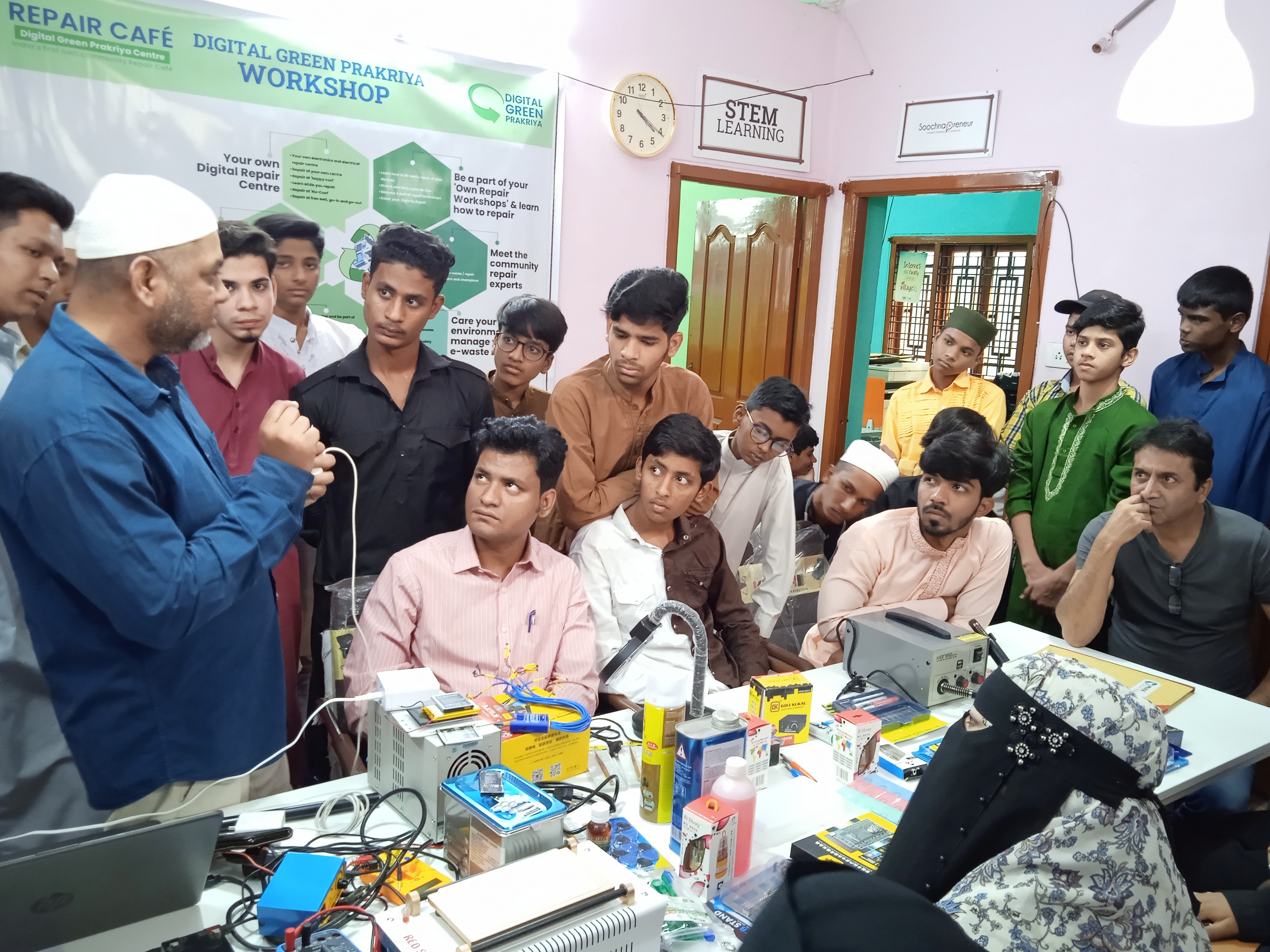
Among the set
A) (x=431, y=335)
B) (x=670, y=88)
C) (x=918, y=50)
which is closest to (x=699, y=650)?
(x=431, y=335)

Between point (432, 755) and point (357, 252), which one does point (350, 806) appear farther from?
point (357, 252)

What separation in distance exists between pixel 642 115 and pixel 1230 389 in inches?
110

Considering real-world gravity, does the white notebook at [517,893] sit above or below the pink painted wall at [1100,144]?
below

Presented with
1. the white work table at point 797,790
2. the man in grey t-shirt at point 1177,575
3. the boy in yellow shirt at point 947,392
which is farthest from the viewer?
the boy in yellow shirt at point 947,392

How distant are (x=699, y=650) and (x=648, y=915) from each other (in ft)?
1.75

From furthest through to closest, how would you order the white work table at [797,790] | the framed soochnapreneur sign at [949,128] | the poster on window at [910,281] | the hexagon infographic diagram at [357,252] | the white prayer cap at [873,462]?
the poster on window at [910,281] < the framed soochnapreneur sign at [949,128] < the hexagon infographic diagram at [357,252] < the white prayer cap at [873,462] < the white work table at [797,790]

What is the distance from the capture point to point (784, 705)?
1.93 metres

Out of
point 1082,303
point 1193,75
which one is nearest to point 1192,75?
point 1193,75

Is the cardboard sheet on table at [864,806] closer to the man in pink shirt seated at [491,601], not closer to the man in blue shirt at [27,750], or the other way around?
the man in pink shirt seated at [491,601]

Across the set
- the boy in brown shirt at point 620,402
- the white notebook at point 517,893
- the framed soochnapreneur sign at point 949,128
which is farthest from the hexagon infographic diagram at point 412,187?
the white notebook at point 517,893

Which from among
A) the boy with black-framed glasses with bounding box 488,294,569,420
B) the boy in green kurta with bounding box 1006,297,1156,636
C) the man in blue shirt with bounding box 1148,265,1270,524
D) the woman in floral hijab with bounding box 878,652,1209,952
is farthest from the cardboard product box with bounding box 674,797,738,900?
the man in blue shirt with bounding box 1148,265,1270,524

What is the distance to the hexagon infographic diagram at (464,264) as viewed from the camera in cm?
381

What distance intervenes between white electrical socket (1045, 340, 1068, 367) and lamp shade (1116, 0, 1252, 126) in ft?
5.56

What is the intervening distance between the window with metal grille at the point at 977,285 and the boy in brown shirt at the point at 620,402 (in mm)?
5407
